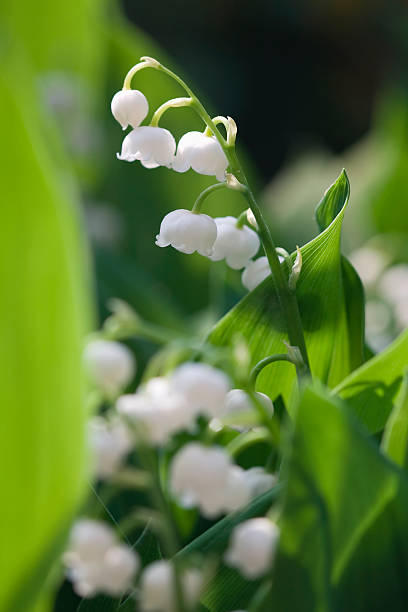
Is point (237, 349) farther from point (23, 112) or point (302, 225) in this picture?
point (302, 225)

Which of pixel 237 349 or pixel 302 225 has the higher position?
pixel 237 349

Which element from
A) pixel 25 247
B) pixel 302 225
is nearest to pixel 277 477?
pixel 25 247

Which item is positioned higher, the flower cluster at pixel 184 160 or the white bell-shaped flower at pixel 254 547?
the flower cluster at pixel 184 160

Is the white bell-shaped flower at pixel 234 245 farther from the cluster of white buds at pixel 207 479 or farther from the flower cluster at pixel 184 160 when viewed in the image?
the cluster of white buds at pixel 207 479

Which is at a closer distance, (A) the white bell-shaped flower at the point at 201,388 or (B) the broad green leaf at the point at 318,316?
(A) the white bell-shaped flower at the point at 201,388

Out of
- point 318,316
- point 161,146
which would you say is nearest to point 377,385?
point 318,316

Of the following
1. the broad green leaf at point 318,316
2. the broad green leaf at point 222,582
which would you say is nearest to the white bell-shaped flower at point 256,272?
the broad green leaf at point 318,316
